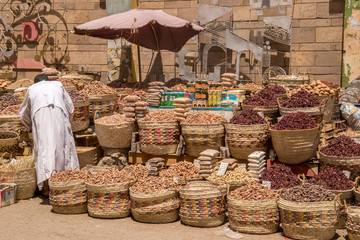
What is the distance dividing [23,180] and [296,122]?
4012 mm

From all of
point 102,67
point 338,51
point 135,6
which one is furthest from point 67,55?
point 338,51

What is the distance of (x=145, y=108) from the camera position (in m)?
7.98

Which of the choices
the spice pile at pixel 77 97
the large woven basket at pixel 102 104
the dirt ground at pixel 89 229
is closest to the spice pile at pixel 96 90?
the large woven basket at pixel 102 104

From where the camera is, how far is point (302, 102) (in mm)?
7016

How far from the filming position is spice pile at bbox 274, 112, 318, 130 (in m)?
6.41

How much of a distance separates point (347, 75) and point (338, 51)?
0.57 meters

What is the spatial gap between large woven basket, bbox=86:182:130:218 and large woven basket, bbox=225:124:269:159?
1.61 meters

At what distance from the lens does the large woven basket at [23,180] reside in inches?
287

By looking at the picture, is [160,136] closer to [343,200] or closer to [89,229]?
[89,229]

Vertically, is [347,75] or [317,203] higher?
[347,75]

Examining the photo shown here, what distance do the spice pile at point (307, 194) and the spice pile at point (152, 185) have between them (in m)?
1.43

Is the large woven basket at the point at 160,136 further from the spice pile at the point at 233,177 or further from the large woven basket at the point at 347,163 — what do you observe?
the large woven basket at the point at 347,163

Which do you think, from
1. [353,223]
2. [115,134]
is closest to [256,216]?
[353,223]

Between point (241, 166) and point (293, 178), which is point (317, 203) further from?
point (241, 166)
